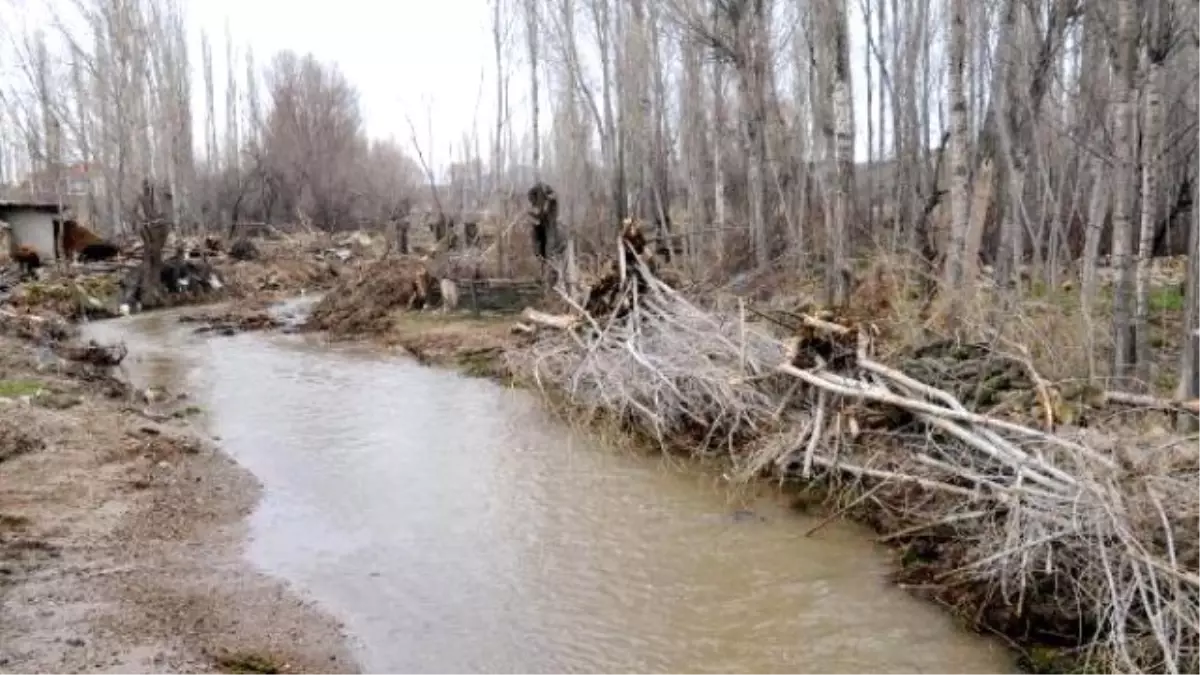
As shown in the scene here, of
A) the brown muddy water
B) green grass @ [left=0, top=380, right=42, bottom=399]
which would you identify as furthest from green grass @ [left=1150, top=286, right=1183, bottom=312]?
green grass @ [left=0, top=380, right=42, bottom=399]

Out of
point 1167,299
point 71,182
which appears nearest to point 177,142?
point 71,182

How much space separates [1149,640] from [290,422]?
897 cm

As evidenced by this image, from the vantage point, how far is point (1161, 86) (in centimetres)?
757

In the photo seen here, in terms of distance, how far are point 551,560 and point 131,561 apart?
8.98 ft

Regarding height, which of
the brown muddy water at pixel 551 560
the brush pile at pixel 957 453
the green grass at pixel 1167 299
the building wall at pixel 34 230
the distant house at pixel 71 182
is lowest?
the brown muddy water at pixel 551 560

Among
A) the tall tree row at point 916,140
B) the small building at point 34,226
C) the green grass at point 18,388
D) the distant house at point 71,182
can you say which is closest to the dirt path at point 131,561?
the green grass at point 18,388

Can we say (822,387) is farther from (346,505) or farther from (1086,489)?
(346,505)

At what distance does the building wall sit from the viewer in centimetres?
2531

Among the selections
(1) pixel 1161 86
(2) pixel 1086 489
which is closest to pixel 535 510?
(2) pixel 1086 489

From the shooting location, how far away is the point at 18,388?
34.6 ft

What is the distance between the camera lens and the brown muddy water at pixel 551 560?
17.8 ft

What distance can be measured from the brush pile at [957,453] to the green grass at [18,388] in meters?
5.45

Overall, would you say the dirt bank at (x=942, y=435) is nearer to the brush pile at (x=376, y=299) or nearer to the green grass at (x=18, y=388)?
the green grass at (x=18, y=388)

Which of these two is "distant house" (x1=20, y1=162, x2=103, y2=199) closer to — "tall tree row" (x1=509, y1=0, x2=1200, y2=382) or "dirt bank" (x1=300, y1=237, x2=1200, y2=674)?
"tall tree row" (x1=509, y1=0, x2=1200, y2=382)
